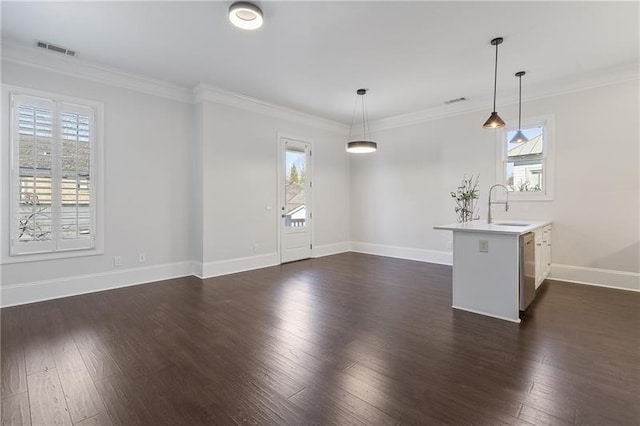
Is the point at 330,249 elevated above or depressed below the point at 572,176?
below

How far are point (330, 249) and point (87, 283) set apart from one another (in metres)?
4.56

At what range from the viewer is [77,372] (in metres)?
2.26

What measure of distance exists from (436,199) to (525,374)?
14.0ft

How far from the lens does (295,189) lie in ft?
21.0

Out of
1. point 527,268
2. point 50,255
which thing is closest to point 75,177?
point 50,255

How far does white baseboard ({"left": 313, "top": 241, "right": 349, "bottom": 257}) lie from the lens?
22.4 ft

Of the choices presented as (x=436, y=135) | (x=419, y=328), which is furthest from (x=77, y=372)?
(x=436, y=135)

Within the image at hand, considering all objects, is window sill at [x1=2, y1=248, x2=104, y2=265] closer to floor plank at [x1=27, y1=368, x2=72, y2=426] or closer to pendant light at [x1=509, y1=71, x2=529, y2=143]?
floor plank at [x1=27, y1=368, x2=72, y2=426]

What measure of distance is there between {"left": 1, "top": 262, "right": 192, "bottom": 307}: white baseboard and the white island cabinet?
4221 mm

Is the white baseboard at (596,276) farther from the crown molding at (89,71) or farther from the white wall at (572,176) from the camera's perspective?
the crown molding at (89,71)

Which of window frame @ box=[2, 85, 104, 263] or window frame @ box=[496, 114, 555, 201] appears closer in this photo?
window frame @ box=[2, 85, 104, 263]

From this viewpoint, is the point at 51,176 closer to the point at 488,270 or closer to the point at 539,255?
the point at 488,270

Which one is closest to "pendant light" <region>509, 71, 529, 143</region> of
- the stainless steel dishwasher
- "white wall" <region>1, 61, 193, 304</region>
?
the stainless steel dishwasher

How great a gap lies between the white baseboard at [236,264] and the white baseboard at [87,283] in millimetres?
417
